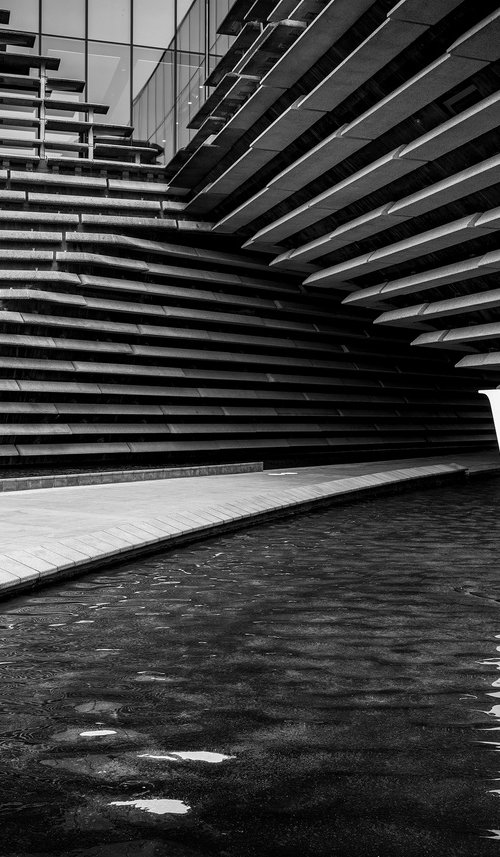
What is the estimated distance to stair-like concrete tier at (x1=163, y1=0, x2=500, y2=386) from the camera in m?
8.06

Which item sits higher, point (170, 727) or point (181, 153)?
point (181, 153)

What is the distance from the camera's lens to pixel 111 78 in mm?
18703

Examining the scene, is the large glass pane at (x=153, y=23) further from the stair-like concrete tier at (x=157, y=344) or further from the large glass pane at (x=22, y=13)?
the stair-like concrete tier at (x=157, y=344)

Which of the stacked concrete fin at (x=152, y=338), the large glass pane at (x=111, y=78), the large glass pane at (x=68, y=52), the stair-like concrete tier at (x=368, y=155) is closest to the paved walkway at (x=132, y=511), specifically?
the stacked concrete fin at (x=152, y=338)

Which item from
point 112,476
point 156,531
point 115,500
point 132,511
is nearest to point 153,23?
point 112,476

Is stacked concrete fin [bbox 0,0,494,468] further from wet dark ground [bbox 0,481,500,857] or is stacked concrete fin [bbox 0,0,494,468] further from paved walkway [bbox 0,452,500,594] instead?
wet dark ground [bbox 0,481,500,857]

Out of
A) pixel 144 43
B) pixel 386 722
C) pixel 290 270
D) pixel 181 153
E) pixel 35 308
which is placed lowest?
pixel 386 722

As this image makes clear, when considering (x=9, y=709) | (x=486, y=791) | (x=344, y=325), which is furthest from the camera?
(x=344, y=325)

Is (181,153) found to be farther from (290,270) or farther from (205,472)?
(205,472)

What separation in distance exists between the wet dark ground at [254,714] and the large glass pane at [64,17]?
1563 cm

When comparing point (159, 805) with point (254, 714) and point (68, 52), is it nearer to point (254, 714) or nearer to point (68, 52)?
point (254, 714)

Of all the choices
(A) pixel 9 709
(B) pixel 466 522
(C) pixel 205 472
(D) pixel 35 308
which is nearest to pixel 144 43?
(D) pixel 35 308

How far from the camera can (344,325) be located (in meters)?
17.0

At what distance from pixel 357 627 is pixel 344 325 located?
12.9 metres
